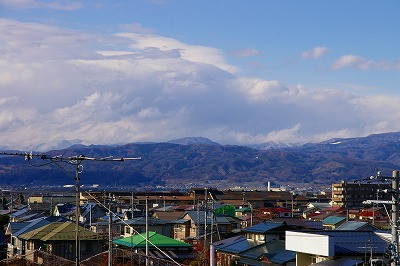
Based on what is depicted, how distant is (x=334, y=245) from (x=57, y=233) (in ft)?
46.9

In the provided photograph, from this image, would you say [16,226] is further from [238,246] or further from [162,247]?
[238,246]

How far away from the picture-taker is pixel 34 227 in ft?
123

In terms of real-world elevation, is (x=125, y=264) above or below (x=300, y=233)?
below

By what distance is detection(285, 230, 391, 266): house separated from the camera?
22625 millimetres

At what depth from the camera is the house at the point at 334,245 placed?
22.6m

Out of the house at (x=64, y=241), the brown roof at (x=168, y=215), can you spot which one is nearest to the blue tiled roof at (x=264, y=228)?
the house at (x=64, y=241)

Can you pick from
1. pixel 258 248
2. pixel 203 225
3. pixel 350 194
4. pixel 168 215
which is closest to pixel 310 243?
pixel 258 248

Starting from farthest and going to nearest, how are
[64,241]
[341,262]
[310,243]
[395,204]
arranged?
1. [64,241]
2. [310,243]
3. [341,262]
4. [395,204]

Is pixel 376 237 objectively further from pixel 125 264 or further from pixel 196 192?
pixel 196 192

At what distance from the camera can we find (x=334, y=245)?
22.8m

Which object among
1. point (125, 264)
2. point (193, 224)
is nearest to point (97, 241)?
point (125, 264)

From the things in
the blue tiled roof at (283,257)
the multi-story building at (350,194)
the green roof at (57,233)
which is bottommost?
the multi-story building at (350,194)

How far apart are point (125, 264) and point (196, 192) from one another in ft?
254

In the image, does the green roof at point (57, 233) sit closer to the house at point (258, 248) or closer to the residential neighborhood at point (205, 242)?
the residential neighborhood at point (205, 242)
